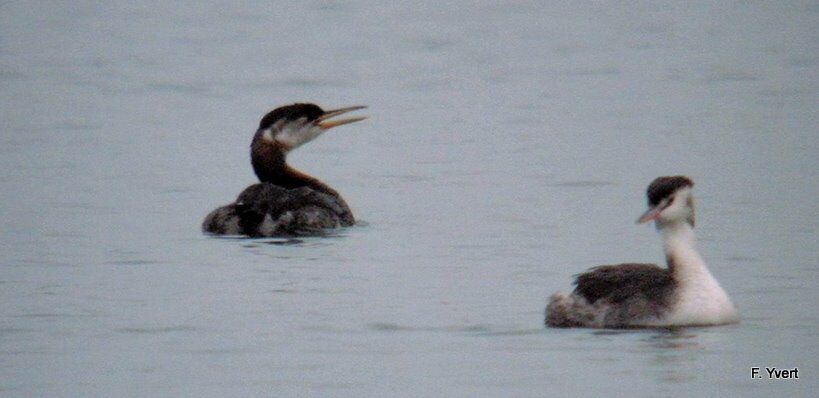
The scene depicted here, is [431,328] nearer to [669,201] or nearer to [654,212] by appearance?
[654,212]

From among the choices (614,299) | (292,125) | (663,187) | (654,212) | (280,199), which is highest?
(292,125)

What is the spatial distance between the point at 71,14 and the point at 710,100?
21.8 m

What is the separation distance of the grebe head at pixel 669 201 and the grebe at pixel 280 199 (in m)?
5.10

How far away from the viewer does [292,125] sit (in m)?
19.6

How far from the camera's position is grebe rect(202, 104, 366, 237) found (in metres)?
17.9

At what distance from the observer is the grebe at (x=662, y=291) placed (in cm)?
1330

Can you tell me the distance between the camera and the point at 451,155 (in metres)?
23.8

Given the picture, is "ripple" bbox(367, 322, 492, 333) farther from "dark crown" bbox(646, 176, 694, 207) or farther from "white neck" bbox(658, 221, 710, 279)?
"dark crown" bbox(646, 176, 694, 207)

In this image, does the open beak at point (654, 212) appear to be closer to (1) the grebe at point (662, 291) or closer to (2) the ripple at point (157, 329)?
(1) the grebe at point (662, 291)

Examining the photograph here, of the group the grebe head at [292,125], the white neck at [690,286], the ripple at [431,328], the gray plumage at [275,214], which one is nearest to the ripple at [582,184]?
the grebe head at [292,125]

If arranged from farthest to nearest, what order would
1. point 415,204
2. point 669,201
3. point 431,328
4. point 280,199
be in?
point 415,204 < point 280,199 < point 431,328 < point 669,201

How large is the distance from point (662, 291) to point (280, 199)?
539 cm

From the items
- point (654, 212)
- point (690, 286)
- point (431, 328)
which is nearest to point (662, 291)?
point (690, 286)

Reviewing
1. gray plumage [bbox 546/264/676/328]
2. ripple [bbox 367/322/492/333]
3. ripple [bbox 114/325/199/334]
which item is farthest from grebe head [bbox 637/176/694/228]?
ripple [bbox 114/325/199/334]
